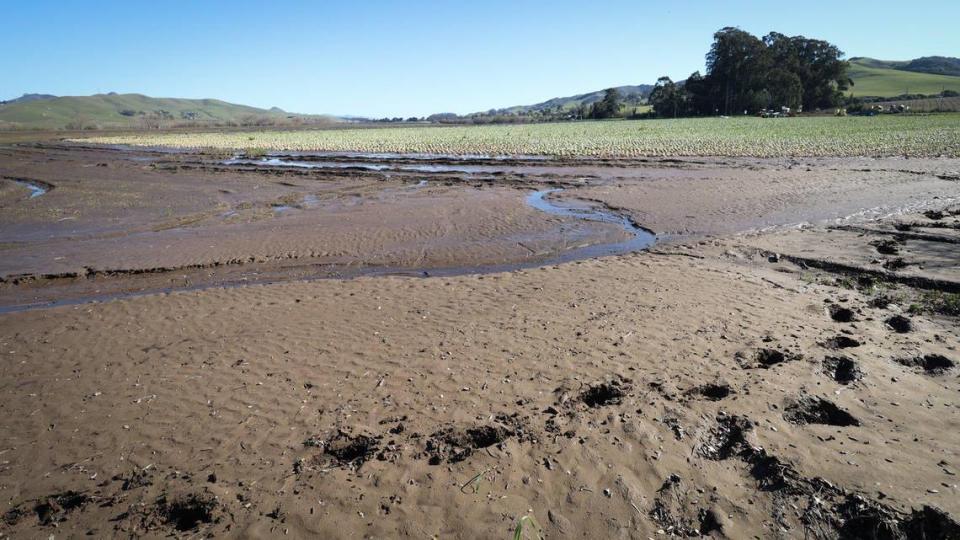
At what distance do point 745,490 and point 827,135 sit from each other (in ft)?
156

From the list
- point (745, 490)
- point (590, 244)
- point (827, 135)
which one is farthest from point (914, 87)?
point (745, 490)

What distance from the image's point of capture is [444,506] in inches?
166

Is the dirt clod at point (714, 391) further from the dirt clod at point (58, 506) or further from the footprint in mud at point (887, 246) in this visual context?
the footprint in mud at point (887, 246)

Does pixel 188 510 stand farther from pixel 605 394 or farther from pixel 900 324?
pixel 900 324

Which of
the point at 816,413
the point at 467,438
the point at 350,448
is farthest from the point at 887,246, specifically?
the point at 350,448

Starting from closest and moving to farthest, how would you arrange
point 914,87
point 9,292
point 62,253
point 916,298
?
point 916,298, point 9,292, point 62,253, point 914,87

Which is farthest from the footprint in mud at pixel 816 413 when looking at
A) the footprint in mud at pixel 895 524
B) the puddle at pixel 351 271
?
the puddle at pixel 351 271

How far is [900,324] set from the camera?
7.33 metres

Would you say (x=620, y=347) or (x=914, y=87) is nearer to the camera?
(x=620, y=347)

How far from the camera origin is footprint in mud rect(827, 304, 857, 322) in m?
7.64

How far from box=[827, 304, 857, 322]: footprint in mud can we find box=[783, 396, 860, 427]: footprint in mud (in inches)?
113

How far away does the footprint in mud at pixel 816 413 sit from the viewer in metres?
5.15

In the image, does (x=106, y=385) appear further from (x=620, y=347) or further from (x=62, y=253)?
(x=62, y=253)

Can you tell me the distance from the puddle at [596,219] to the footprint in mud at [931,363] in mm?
6611
